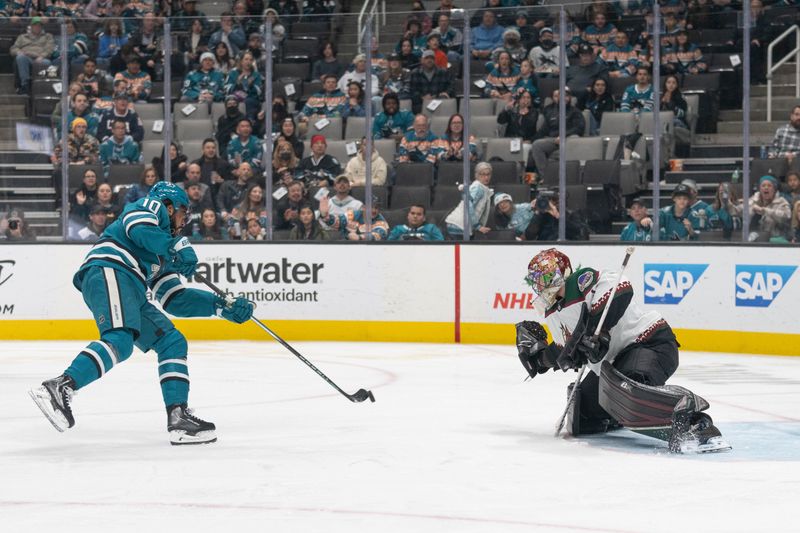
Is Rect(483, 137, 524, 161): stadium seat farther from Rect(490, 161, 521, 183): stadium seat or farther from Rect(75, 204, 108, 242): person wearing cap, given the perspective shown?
Rect(75, 204, 108, 242): person wearing cap

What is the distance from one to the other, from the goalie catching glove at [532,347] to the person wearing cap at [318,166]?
17.3 ft

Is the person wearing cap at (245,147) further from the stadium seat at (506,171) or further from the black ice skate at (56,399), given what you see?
the black ice skate at (56,399)

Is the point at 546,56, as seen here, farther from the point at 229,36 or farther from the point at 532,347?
the point at 532,347

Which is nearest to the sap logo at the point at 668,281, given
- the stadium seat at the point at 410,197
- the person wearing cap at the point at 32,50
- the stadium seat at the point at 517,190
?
the stadium seat at the point at 517,190

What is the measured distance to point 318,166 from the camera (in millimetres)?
10641

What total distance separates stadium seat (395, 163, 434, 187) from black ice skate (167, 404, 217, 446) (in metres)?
5.20

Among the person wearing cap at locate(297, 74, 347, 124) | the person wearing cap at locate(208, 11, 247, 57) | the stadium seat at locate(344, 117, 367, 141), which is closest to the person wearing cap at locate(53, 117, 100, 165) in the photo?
the person wearing cap at locate(208, 11, 247, 57)

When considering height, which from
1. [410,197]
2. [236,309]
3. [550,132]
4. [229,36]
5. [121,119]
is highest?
[229,36]

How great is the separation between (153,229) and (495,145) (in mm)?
5281

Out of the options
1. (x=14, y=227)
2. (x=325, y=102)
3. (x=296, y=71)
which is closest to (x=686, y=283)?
(x=325, y=102)

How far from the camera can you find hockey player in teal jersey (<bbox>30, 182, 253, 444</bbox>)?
5.42 meters

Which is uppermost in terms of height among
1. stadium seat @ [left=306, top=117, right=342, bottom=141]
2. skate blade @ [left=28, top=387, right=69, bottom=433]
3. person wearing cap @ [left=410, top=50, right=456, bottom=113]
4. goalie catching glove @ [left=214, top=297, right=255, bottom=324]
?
person wearing cap @ [left=410, top=50, right=456, bottom=113]

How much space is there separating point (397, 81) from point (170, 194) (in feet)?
17.2

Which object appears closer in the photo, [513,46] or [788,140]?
[788,140]
